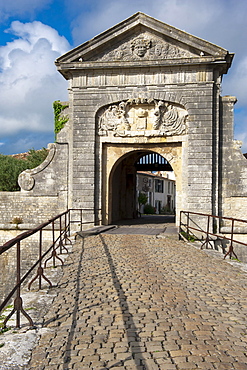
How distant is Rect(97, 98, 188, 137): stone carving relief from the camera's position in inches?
518

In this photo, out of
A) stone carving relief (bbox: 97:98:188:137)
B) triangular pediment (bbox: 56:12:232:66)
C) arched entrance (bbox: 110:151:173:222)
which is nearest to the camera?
triangular pediment (bbox: 56:12:232:66)

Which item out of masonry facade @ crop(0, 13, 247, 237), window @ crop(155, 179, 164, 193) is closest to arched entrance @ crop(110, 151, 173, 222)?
masonry facade @ crop(0, 13, 247, 237)

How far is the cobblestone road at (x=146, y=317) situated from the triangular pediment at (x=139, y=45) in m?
8.03

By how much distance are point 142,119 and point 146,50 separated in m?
2.35

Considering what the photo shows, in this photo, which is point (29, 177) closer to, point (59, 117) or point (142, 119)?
point (59, 117)

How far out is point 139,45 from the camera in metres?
13.1

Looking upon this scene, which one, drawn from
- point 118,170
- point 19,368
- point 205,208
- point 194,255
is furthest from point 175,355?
point 118,170

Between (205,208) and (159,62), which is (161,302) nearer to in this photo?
(205,208)

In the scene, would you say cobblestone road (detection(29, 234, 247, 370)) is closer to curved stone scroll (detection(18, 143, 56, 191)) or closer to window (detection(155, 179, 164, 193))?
curved stone scroll (detection(18, 143, 56, 191))

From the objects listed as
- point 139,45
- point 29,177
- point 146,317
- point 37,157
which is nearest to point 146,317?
point 146,317

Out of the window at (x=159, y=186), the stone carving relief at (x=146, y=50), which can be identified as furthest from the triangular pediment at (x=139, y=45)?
the window at (x=159, y=186)

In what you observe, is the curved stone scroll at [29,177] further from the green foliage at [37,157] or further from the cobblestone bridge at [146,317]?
the green foliage at [37,157]

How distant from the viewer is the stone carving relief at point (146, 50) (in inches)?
511

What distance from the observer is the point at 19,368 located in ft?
10.3
